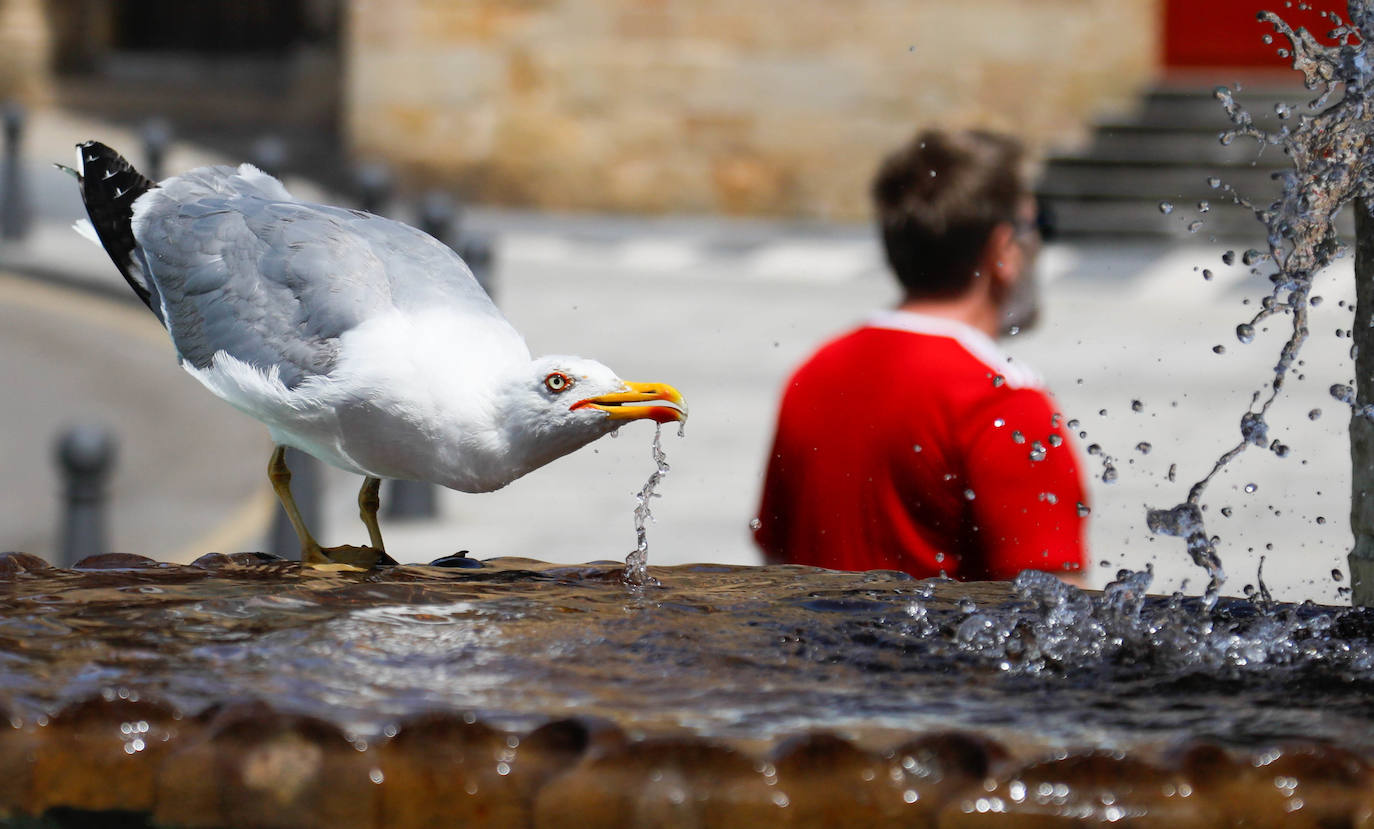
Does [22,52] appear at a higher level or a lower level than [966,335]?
higher

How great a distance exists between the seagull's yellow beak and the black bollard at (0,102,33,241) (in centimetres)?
1128

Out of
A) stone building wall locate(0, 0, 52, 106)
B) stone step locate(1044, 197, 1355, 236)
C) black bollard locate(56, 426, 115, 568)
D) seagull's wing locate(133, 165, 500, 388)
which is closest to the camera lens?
seagull's wing locate(133, 165, 500, 388)

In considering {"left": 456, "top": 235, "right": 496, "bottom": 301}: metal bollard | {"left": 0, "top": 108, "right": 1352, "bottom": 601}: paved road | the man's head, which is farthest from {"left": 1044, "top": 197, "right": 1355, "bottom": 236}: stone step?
the man's head

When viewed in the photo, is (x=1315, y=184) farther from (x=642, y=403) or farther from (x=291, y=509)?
(x=291, y=509)

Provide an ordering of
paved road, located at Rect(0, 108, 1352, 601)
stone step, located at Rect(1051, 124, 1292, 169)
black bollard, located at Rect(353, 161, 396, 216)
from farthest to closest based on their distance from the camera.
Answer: stone step, located at Rect(1051, 124, 1292, 169), black bollard, located at Rect(353, 161, 396, 216), paved road, located at Rect(0, 108, 1352, 601)

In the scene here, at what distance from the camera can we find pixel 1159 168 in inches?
543

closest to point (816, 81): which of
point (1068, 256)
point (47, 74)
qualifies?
point (1068, 256)

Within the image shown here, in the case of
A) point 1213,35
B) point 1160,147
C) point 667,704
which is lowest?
point 667,704

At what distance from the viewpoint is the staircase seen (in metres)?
13.4

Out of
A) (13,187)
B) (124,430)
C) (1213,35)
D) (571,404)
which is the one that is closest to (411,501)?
(124,430)

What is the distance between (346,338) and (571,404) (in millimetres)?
405

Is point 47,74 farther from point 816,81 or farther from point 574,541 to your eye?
point 574,541

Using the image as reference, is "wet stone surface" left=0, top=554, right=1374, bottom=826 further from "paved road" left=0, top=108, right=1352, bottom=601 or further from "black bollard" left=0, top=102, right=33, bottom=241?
"black bollard" left=0, top=102, right=33, bottom=241

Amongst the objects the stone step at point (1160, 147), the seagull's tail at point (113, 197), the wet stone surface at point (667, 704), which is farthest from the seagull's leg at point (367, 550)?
the stone step at point (1160, 147)
